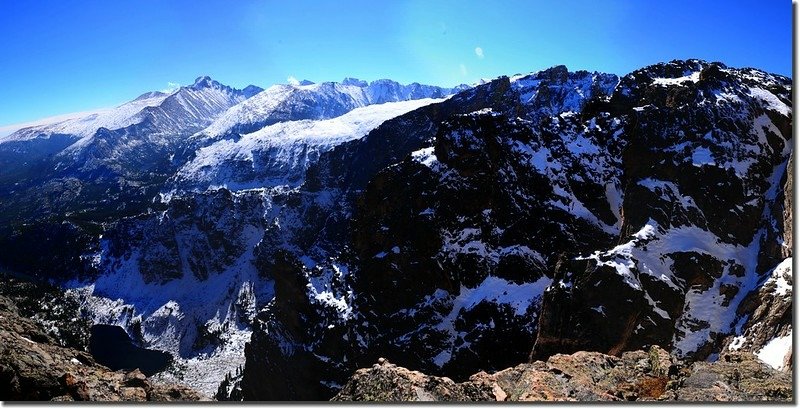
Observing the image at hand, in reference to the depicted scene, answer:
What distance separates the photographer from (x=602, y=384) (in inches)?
616

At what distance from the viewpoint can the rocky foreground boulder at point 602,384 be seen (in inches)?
509

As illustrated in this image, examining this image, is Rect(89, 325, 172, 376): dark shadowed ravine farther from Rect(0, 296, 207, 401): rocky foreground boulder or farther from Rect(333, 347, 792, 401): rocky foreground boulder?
Rect(333, 347, 792, 401): rocky foreground boulder

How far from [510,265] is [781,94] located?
3495 cm

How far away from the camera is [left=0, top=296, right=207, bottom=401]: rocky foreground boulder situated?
14500mm

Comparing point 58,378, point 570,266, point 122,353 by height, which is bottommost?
point 122,353

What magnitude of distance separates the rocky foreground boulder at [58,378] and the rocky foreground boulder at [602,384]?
6652 mm

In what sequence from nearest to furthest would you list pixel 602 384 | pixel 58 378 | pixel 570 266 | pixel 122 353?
pixel 58 378
pixel 602 384
pixel 570 266
pixel 122 353

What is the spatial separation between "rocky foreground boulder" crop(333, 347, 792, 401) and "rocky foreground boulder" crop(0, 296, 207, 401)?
6.65 m

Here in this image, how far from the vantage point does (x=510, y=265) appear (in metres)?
63.5

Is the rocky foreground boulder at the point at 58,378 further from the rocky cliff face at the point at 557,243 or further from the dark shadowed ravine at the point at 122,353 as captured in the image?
the dark shadowed ravine at the point at 122,353

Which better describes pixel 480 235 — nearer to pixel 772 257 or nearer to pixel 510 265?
pixel 510 265

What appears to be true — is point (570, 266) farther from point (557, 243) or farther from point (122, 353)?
point (122, 353)

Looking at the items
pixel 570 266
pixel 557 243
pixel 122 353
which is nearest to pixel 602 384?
pixel 570 266

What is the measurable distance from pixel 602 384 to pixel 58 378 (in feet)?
54.6
